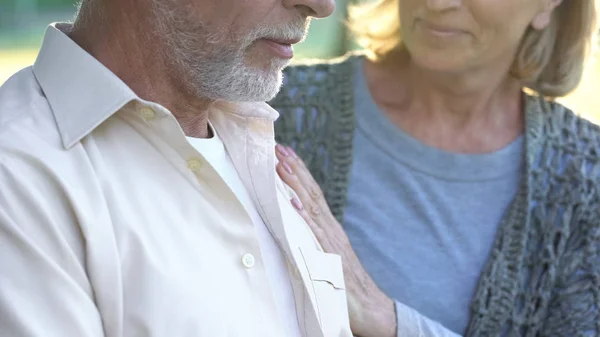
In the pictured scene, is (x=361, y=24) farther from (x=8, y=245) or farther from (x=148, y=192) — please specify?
(x=8, y=245)

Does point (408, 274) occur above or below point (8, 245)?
below

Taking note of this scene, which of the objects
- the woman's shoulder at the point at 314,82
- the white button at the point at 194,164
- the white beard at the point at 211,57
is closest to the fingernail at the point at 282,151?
the woman's shoulder at the point at 314,82

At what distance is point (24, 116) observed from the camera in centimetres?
158

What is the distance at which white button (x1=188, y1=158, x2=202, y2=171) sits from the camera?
5.76 ft

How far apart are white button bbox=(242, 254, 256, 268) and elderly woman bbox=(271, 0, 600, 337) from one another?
0.65 meters

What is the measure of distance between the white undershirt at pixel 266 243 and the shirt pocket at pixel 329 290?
0.23ft

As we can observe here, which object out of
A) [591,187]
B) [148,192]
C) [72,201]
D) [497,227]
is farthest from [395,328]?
[72,201]

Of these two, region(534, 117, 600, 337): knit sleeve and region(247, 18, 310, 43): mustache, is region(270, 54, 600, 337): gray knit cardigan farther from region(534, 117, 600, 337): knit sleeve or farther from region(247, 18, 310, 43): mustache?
region(247, 18, 310, 43): mustache

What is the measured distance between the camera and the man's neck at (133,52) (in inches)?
69.9

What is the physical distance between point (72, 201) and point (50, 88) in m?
0.29

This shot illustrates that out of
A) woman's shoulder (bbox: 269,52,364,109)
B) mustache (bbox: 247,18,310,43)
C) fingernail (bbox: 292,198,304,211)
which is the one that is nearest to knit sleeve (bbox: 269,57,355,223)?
woman's shoulder (bbox: 269,52,364,109)

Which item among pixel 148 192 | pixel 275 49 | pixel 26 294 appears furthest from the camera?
pixel 275 49

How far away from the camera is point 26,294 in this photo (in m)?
1.40

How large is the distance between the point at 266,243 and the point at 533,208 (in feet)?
3.65
